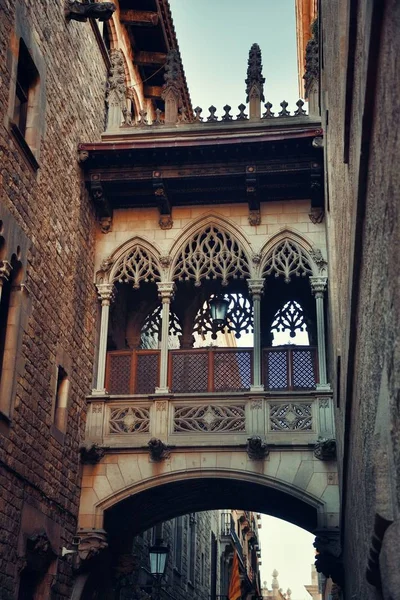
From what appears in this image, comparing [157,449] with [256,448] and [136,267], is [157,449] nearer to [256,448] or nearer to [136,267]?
[256,448]

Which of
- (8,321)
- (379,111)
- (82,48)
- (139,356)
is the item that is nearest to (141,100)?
(82,48)

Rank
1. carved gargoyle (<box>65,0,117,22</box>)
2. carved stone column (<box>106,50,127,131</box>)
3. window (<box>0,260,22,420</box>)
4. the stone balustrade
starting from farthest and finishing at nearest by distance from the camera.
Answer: carved stone column (<box>106,50,127,131</box>)
carved gargoyle (<box>65,0,117,22</box>)
the stone balustrade
window (<box>0,260,22,420</box>)

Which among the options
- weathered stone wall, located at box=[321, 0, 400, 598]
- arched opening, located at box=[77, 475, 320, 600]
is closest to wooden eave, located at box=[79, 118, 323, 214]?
arched opening, located at box=[77, 475, 320, 600]

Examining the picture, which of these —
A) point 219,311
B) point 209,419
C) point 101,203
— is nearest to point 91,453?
point 209,419

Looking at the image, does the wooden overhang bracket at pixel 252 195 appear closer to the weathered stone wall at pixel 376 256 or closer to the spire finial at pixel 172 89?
the spire finial at pixel 172 89

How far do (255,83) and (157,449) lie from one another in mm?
6429

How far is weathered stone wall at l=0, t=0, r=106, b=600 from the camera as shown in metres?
9.88

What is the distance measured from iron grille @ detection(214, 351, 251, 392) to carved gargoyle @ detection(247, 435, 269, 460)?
111cm

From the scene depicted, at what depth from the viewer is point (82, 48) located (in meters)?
13.7

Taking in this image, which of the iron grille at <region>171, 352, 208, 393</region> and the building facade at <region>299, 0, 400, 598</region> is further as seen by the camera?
the iron grille at <region>171, 352, 208, 393</region>

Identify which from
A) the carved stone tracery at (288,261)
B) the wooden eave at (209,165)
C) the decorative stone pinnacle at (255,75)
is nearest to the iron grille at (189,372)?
the carved stone tracery at (288,261)

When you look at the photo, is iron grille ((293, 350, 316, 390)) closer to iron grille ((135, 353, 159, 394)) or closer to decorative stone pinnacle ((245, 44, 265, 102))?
iron grille ((135, 353, 159, 394))

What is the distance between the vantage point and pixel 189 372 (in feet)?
43.7

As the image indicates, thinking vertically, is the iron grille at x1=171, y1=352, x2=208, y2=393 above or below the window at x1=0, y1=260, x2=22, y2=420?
above
